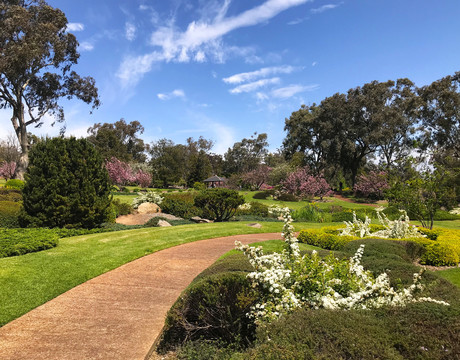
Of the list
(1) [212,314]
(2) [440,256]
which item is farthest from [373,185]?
(1) [212,314]

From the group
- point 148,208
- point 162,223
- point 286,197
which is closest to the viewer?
point 162,223

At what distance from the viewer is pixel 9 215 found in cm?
1230

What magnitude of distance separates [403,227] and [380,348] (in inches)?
295

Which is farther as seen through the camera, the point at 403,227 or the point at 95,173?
the point at 95,173

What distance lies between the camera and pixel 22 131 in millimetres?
30234

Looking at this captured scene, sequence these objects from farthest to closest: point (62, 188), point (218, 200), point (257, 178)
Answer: point (257, 178) < point (218, 200) < point (62, 188)

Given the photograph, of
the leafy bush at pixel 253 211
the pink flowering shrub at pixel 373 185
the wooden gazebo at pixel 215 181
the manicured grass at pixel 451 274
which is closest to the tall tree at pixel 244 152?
the wooden gazebo at pixel 215 181

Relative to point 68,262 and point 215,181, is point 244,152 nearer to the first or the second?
point 215,181

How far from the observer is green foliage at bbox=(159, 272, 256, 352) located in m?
3.41

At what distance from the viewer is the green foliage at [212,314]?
341 cm

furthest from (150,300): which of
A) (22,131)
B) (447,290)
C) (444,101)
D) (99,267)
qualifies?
(444,101)

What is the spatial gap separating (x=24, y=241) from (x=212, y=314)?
6342mm

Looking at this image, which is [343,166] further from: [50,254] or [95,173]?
[50,254]

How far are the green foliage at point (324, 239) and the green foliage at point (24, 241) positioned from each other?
7.09m
